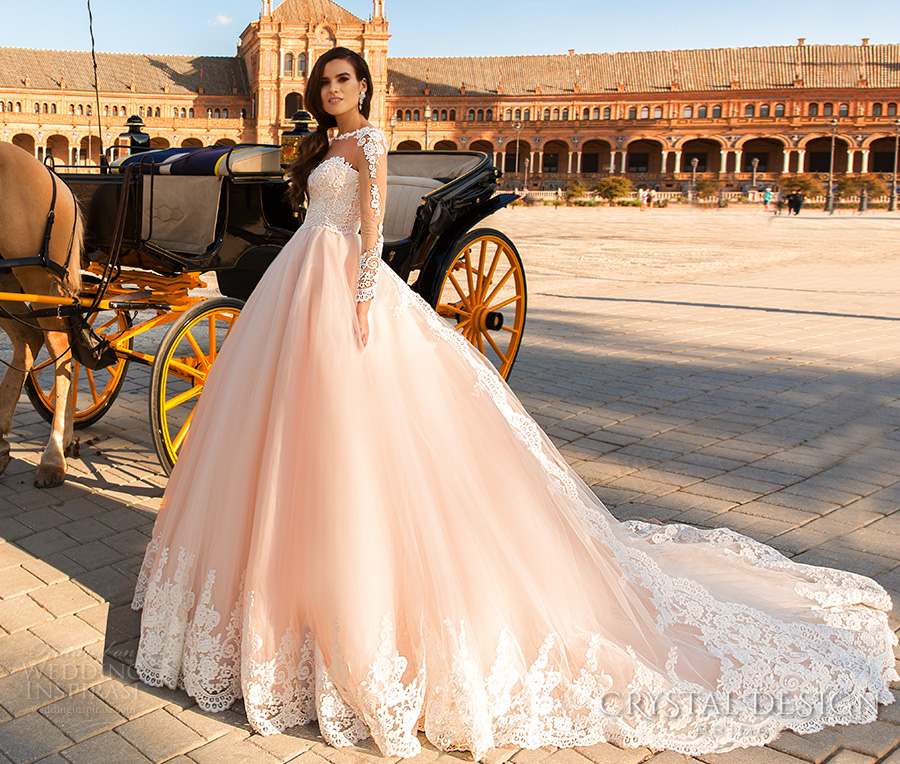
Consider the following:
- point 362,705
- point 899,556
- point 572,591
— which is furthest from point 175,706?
point 899,556

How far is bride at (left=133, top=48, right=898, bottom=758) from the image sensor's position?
6.12 ft

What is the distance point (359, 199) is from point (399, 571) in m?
0.93

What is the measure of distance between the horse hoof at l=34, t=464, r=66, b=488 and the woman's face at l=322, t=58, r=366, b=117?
197cm

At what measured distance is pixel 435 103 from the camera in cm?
6347

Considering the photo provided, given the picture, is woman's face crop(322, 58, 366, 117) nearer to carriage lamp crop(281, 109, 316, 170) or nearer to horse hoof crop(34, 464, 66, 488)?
carriage lamp crop(281, 109, 316, 170)

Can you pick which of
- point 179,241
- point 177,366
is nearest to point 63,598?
point 177,366

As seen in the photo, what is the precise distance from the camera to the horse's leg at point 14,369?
3441 millimetres

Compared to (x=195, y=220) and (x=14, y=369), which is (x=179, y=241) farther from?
(x=14, y=369)

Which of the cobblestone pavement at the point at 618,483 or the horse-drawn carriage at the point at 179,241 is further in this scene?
the horse-drawn carriage at the point at 179,241

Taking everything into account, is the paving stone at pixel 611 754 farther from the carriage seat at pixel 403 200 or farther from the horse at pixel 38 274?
the carriage seat at pixel 403 200

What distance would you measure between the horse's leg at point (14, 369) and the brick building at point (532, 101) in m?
57.3

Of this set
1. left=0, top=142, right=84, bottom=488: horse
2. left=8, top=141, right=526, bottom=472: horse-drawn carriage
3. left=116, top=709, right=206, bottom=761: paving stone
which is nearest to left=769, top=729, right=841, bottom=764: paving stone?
left=116, top=709, right=206, bottom=761: paving stone

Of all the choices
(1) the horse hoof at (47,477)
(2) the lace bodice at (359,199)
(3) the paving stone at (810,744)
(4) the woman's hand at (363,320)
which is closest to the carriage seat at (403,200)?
(1) the horse hoof at (47,477)

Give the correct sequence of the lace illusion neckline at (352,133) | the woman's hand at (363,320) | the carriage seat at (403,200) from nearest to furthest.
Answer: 1. the woman's hand at (363,320)
2. the lace illusion neckline at (352,133)
3. the carriage seat at (403,200)
